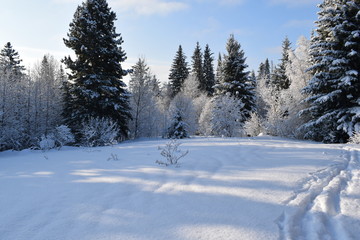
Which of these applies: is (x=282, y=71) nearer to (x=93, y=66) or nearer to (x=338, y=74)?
(x=338, y=74)

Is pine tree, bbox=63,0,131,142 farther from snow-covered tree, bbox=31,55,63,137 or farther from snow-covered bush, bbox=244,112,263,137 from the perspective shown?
snow-covered bush, bbox=244,112,263,137

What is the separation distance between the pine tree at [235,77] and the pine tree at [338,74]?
988 cm

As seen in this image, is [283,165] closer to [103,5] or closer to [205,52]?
[103,5]

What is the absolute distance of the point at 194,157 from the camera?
584 cm

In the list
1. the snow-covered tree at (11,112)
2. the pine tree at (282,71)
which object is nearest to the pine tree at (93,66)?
the snow-covered tree at (11,112)

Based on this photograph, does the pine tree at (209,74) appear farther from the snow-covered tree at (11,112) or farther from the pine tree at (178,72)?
the snow-covered tree at (11,112)

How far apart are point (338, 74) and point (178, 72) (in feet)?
100

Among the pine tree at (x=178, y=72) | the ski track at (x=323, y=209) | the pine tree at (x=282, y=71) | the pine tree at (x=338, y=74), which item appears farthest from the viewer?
the pine tree at (x=178, y=72)

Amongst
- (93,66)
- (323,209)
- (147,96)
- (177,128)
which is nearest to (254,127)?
(177,128)

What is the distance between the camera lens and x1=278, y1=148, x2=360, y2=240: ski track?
223 centimetres

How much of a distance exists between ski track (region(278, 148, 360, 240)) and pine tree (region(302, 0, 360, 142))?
11.2m

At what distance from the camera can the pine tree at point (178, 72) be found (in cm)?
4166

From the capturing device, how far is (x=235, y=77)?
24.6 metres

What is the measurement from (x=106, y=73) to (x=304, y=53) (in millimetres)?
17129
